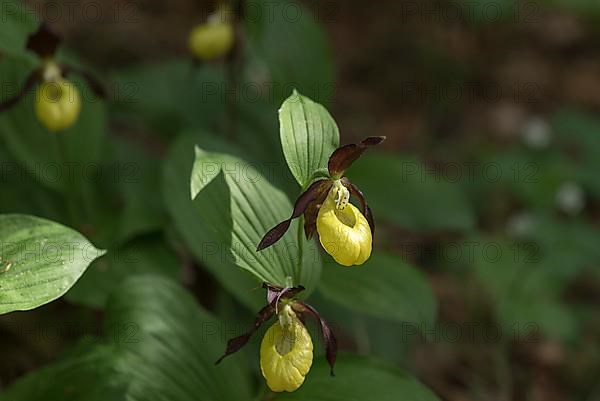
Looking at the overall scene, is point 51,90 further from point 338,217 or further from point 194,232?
point 338,217

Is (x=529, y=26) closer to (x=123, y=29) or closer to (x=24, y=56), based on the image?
(x=123, y=29)

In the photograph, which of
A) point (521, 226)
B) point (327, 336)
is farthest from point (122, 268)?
point (521, 226)

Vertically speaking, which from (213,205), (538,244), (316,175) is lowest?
(538,244)

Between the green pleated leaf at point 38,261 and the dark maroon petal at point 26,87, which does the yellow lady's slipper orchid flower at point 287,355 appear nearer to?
the green pleated leaf at point 38,261

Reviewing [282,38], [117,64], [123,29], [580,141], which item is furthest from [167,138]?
[580,141]

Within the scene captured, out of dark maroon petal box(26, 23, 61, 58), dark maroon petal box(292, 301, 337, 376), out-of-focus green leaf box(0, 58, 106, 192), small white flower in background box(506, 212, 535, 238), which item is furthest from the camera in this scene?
small white flower in background box(506, 212, 535, 238)

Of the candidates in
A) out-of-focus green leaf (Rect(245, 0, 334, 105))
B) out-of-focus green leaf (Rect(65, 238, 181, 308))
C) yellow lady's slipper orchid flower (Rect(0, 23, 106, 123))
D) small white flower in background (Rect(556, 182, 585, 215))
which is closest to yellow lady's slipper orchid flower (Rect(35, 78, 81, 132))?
yellow lady's slipper orchid flower (Rect(0, 23, 106, 123))

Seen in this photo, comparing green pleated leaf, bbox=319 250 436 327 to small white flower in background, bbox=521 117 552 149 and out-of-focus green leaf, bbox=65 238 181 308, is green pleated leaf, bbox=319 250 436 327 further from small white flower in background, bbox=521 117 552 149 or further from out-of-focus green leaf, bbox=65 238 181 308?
small white flower in background, bbox=521 117 552 149
